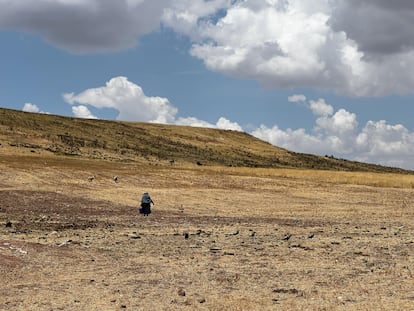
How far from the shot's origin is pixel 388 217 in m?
31.7

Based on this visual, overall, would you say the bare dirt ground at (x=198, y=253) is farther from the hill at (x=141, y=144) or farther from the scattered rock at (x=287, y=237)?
the hill at (x=141, y=144)

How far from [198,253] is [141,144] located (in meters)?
80.6

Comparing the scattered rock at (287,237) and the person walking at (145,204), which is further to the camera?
the person walking at (145,204)

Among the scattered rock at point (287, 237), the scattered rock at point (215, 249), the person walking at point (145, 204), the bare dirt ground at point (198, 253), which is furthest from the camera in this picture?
the person walking at point (145, 204)

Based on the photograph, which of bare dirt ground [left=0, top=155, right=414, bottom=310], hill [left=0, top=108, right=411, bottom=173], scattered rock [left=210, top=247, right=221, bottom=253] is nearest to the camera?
bare dirt ground [left=0, top=155, right=414, bottom=310]

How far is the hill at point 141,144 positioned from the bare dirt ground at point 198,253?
3682cm

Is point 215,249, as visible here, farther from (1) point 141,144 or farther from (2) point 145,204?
(1) point 141,144

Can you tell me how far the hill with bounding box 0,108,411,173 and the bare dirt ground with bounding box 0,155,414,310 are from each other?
3682 cm

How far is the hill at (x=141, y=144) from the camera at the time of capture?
255 ft

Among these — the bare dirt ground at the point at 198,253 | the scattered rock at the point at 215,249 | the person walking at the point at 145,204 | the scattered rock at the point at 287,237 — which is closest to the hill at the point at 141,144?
the bare dirt ground at the point at 198,253

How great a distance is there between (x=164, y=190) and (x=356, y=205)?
1405cm

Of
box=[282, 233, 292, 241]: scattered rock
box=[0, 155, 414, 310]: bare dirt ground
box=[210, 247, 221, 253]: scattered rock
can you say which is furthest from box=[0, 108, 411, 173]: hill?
box=[210, 247, 221, 253]: scattered rock

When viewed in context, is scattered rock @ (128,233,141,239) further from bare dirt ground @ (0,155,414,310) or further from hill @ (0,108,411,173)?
hill @ (0,108,411,173)

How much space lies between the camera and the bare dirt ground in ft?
37.2
